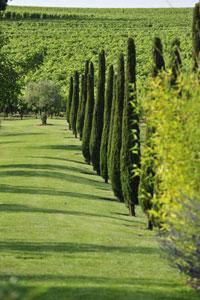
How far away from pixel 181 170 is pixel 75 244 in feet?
18.9

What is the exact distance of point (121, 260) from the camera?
1573 centimetres

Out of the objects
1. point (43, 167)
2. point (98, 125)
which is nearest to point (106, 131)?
point (98, 125)

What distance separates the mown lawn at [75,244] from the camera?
12836 mm

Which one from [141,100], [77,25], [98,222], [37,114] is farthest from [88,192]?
[77,25]

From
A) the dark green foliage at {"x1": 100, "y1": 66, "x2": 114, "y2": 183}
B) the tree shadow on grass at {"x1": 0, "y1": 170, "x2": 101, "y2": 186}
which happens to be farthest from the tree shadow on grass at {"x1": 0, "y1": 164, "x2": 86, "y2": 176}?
the dark green foliage at {"x1": 100, "y1": 66, "x2": 114, "y2": 183}

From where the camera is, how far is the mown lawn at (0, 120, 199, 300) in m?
12.8

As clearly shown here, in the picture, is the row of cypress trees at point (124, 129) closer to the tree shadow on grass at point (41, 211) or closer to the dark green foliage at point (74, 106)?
the tree shadow on grass at point (41, 211)

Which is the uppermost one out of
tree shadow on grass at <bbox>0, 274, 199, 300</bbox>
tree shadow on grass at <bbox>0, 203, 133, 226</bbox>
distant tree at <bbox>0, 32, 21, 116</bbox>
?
distant tree at <bbox>0, 32, 21, 116</bbox>

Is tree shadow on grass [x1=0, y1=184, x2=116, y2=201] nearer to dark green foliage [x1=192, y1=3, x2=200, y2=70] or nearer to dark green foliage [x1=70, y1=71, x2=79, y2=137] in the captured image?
dark green foliage [x1=192, y1=3, x2=200, y2=70]

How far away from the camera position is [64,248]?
55.1 feet

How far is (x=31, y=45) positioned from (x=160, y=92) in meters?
112

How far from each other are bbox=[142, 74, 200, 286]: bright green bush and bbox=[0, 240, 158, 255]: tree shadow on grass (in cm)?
400

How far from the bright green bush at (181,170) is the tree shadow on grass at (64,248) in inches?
158

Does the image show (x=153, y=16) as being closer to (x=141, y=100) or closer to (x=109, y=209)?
(x=109, y=209)
